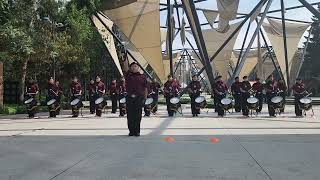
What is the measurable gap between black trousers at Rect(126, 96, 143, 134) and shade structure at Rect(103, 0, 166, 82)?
74.1 feet

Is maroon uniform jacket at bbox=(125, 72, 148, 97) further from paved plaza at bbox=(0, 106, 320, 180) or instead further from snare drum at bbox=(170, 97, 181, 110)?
snare drum at bbox=(170, 97, 181, 110)

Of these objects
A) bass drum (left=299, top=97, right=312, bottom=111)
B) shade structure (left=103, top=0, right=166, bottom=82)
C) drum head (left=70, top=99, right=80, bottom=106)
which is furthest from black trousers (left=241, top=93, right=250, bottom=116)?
Answer: shade structure (left=103, top=0, right=166, bottom=82)

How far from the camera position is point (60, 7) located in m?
30.1

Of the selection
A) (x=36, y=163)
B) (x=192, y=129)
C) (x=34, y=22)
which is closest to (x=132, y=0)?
(x=34, y=22)

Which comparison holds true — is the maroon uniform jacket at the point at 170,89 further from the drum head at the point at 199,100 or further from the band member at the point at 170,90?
the drum head at the point at 199,100

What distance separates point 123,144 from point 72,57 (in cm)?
2181

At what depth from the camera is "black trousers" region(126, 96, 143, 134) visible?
1249 centimetres

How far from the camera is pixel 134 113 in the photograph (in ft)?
41.6

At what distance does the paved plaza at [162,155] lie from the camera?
703 cm

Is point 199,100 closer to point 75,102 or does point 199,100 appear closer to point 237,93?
point 237,93

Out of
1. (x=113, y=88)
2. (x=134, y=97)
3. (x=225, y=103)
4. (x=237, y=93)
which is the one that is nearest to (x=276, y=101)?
(x=225, y=103)

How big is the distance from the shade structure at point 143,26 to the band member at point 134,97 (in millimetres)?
22126

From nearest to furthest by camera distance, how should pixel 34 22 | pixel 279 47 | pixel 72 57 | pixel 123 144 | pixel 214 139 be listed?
pixel 123 144 → pixel 214 139 → pixel 34 22 → pixel 72 57 → pixel 279 47

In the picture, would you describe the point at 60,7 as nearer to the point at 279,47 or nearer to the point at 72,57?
the point at 72,57
